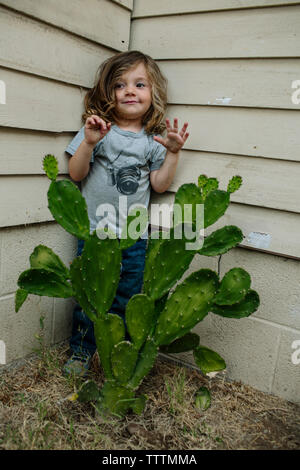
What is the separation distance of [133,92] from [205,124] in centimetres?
37

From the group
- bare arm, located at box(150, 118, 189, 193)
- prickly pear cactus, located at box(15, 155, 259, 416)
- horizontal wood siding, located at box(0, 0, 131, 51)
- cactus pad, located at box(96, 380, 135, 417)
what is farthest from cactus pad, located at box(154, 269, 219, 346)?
horizontal wood siding, located at box(0, 0, 131, 51)

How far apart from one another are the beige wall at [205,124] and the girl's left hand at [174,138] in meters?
0.16

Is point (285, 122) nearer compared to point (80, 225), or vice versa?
point (80, 225)

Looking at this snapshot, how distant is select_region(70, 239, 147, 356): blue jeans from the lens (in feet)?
6.63

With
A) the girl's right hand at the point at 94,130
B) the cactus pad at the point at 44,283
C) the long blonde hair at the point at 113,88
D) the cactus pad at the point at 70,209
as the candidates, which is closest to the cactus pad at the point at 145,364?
the cactus pad at the point at 44,283

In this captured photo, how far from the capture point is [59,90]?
183cm

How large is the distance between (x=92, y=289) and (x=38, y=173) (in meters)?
0.62

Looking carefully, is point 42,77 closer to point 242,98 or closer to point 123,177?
point 123,177

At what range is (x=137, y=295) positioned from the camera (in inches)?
59.1

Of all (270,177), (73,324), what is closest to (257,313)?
(270,177)

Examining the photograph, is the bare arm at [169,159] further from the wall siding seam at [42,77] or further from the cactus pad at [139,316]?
the cactus pad at [139,316]

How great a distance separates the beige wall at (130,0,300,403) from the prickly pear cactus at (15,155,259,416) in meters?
0.29
